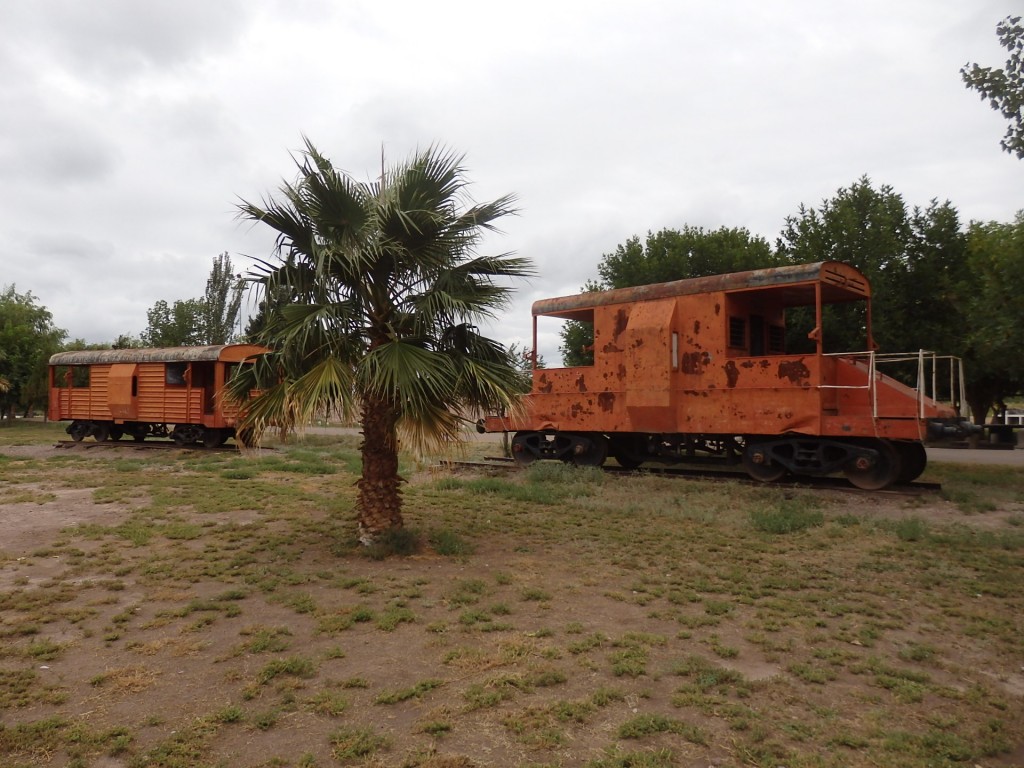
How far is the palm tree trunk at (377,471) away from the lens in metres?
7.61

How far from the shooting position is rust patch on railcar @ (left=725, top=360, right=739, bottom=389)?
12034 mm

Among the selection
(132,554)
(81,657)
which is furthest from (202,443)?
(81,657)

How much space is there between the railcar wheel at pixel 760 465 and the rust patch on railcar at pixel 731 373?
1215mm

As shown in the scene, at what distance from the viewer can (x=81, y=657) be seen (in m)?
4.70

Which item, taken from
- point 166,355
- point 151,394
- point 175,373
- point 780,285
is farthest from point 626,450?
point 151,394

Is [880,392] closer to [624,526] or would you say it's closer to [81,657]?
[624,526]

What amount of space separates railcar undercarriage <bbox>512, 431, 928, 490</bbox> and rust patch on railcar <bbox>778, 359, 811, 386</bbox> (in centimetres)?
109

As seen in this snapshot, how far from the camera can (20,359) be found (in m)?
39.3

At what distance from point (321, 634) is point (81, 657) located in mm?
1525

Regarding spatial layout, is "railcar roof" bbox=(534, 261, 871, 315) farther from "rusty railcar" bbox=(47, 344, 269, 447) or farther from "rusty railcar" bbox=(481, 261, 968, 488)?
"rusty railcar" bbox=(47, 344, 269, 447)

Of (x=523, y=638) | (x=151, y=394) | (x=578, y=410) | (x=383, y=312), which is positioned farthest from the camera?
(x=151, y=394)

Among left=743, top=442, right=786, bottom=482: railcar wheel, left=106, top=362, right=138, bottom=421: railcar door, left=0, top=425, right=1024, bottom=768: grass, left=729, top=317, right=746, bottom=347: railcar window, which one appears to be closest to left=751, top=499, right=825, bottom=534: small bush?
left=0, top=425, right=1024, bottom=768: grass

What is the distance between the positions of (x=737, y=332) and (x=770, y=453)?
218 cm

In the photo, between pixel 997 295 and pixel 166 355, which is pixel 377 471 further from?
pixel 166 355
